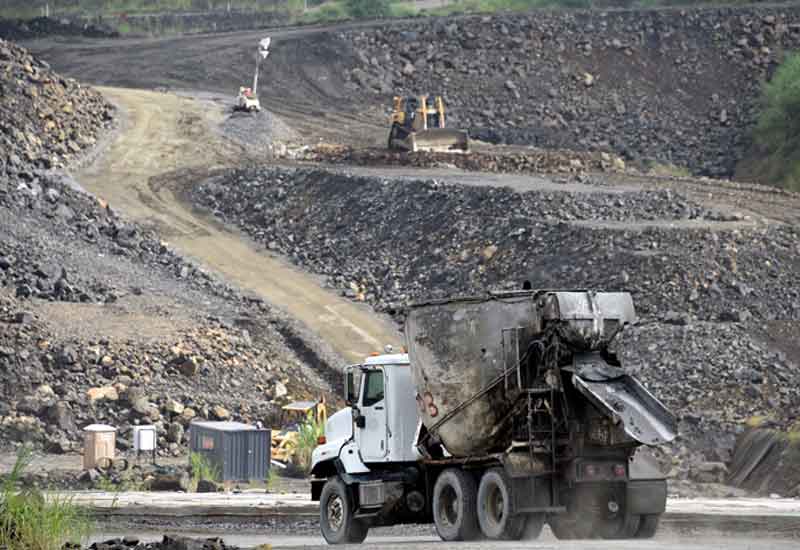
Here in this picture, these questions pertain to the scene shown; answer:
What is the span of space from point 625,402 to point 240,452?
14617mm

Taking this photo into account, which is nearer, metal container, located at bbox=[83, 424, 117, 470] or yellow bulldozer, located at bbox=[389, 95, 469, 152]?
metal container, located at bbox=[83, 424, 117, 470]

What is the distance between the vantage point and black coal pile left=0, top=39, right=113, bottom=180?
55.8 meters

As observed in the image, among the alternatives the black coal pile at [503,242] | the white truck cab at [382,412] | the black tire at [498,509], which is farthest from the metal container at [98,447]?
the black coal pile at [503,242]

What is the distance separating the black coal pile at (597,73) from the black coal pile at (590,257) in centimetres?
1855

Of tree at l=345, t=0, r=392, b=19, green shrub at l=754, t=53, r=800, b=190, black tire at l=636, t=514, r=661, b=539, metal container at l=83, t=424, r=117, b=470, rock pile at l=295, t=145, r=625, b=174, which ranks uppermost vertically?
tree at l=345, t=0, r=392, b=19

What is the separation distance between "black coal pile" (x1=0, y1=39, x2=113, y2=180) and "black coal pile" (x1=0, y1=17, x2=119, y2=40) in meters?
22.3

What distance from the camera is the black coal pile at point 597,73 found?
7200cm

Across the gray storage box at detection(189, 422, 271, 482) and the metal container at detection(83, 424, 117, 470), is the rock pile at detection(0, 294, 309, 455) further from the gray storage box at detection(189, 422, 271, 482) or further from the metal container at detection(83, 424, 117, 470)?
the gray storage box at detection(189, 422, 271, 482)

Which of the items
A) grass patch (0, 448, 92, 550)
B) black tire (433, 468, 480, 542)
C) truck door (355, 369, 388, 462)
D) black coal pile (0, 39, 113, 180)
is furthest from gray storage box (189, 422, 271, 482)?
black coal pile (0, 39, 113, 180)

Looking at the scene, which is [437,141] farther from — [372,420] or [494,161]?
[372,420]

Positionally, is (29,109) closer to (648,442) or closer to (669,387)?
(669,387)

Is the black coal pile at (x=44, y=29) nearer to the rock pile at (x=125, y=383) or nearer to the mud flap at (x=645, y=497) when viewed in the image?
the rock pile at (x=125, y=383)

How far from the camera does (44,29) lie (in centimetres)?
8500

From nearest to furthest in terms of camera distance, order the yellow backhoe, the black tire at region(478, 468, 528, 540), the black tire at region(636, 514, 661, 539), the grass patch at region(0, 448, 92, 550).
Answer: the grass patch at region(0, 448, 92, 550)
the black tire at region(478, 468, 528, 540)
the black tire at region(636, 514, 661, 539)
the yellow backhoe
